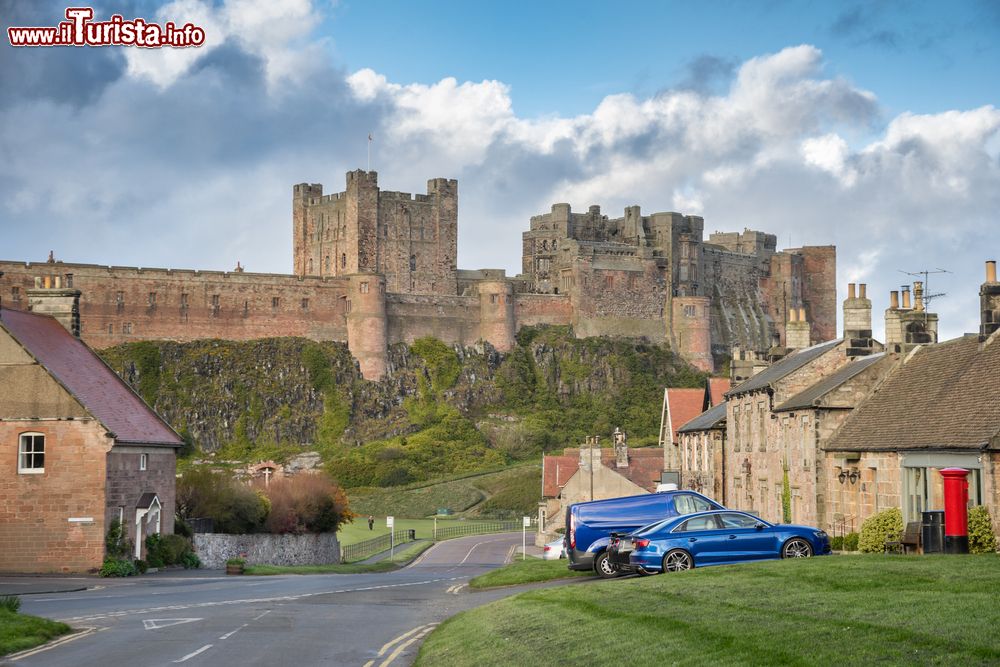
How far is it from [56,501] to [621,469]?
3298cm

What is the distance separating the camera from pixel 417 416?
12325cm

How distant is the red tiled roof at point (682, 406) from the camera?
206 feet

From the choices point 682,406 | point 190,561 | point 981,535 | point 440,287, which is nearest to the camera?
point 981,535

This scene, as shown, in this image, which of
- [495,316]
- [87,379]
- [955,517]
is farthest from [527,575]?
[495,316]

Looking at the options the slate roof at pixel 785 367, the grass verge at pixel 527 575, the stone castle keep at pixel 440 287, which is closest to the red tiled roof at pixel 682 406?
the slate roof at pixel 785 367

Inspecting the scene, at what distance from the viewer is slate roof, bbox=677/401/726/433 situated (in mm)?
49938

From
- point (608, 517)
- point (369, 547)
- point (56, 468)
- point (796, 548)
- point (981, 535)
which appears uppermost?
point (56, 468)

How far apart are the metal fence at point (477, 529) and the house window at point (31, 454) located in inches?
1759

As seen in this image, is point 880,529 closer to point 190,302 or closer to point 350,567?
point 350,567

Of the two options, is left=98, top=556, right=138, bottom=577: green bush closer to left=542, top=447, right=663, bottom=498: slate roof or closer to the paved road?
the paved road

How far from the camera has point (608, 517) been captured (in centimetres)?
2952

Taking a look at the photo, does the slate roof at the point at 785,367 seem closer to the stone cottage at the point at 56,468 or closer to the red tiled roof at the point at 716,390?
the red tiled roof at the point at 716,390

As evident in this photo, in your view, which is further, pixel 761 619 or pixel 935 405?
pixel 935 405

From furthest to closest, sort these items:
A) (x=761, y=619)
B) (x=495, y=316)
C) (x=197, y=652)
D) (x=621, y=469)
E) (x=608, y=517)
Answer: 1. (x=495, y=316)
2. (x=621, y=469)
3. (x=608, y=517)
4. (x=197, y=652)
5. (x=761, y=619)
